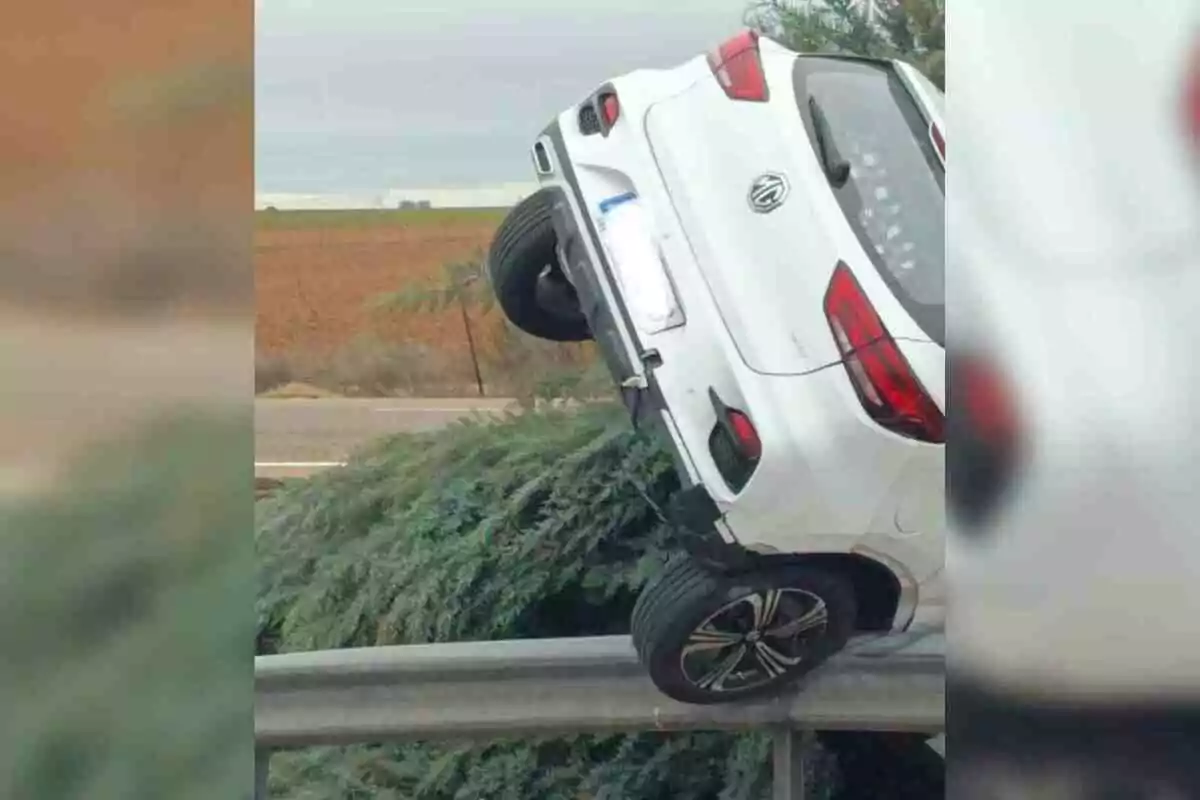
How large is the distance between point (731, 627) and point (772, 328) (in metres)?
0.48

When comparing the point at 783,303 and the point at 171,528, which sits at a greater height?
the point at 783,303

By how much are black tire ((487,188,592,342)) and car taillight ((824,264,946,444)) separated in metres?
0.41

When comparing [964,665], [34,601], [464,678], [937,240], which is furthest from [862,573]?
[34,601]

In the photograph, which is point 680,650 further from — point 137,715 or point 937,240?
point 137,715

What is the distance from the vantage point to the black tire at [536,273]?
2125mm

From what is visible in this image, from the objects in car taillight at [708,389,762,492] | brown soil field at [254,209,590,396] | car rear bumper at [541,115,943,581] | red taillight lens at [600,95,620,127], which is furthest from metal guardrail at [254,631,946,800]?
red taillight lens at [600,95,620,127]

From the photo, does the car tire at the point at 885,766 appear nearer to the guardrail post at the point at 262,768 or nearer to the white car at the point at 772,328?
the white car at the point at 772,328

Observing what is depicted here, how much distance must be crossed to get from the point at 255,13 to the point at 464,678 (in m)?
1.18

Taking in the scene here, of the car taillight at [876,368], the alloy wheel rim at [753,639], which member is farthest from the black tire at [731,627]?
the car taillight at [876,368]

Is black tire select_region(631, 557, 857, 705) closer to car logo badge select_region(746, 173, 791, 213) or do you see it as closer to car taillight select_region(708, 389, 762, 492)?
car taillight select_region(708, 389, 762, 492)

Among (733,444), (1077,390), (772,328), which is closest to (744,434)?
(733,444)

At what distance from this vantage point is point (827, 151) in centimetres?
204

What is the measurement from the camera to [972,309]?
2.03 metres

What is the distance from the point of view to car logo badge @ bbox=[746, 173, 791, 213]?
204cm
